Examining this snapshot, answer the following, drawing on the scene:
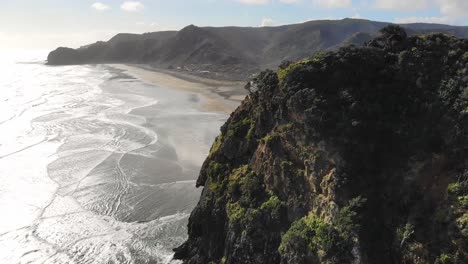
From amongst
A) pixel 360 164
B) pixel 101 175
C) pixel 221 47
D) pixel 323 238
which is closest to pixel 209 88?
pixel 101 175

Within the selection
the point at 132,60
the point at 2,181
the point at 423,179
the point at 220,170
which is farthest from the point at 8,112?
the point at 132,60

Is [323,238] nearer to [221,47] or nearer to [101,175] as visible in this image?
[101,175]

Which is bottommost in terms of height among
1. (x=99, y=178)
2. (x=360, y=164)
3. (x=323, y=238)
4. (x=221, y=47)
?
(x=99, y=178)

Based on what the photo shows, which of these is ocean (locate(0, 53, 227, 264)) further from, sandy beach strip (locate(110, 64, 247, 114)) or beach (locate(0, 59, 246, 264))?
sandy beach strip (locate(110, 64, 247, 114))

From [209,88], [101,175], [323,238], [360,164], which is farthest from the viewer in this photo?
[209,88]

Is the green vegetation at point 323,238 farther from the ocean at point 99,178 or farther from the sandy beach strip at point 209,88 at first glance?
the sandy beach strip at point 209,88

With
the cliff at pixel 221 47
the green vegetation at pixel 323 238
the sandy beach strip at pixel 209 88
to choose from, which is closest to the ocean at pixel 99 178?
the sandy beach strip at pixel 209 88

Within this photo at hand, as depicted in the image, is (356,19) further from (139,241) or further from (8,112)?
(139,241)
